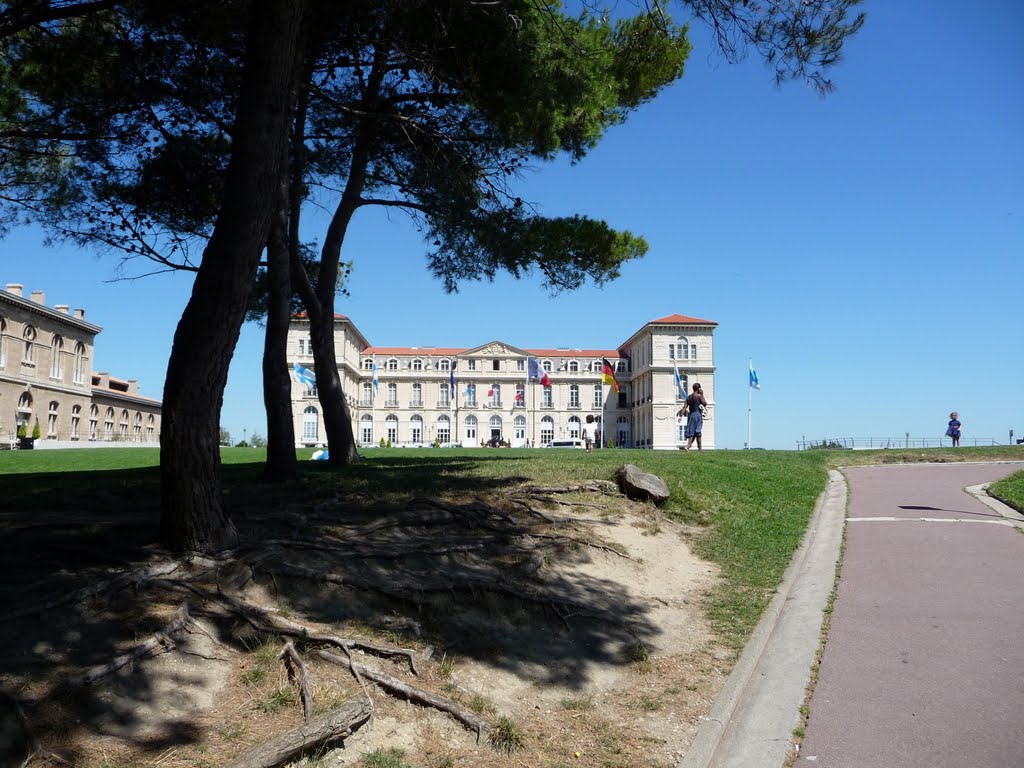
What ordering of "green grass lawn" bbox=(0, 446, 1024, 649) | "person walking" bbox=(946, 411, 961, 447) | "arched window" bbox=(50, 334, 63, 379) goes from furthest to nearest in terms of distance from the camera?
"arched window" bbox=(50, 334, 63, 379) < "person walking" bbox=(946, 411, 961, 447) < "green grass lawn" bbox=(0, 446, 1024, 649)

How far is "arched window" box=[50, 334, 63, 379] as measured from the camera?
1956 inches

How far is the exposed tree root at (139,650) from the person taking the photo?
3.82 metres

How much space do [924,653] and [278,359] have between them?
315 inches

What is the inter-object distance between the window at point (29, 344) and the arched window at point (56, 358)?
6.96ft

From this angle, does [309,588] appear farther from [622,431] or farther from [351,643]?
[622,431]

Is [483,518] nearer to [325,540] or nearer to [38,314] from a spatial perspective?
[325,540]

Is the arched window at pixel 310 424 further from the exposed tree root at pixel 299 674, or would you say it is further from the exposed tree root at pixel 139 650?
the exposed tree root at pixel 299 674

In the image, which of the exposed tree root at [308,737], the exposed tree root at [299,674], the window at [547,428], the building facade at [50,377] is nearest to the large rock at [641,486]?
the exposed tree root at [299,674]

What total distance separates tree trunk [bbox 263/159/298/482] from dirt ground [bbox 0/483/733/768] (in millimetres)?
2520

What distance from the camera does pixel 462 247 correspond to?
38.6ft

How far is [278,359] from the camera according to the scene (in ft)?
32.8

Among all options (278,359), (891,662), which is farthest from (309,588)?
(278,359)

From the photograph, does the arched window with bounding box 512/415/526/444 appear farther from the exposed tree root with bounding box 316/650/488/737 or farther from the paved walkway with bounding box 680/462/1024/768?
the exposed tree root with bounding box 316/650/488/737

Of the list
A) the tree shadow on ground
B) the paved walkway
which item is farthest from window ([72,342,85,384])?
the paved walkway
